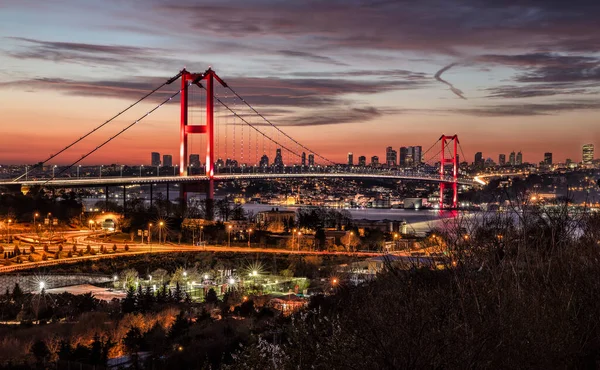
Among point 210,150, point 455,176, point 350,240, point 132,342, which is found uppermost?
point 210,150

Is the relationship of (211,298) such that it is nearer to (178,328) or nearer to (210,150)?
(178,328)

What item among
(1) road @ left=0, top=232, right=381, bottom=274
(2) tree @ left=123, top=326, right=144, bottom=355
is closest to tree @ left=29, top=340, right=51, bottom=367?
(2) tree @ left=123, top=326, right=144, bottom=355

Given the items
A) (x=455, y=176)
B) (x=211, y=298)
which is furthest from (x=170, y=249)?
(x=455, y=176)

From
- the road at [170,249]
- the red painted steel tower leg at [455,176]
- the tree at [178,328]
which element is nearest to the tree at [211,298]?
the tree at [178,328]

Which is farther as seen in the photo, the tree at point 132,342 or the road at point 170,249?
the road at point 170,249

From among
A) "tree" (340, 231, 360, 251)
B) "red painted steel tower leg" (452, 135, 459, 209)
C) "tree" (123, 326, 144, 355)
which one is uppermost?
"red painted steel tower leg" (452, 135, 459, 209)

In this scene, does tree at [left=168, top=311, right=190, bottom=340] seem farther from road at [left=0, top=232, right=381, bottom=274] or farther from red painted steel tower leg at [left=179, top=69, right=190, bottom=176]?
red painted steel tower leg at [left=179, top=69, right=190, bottom=176]

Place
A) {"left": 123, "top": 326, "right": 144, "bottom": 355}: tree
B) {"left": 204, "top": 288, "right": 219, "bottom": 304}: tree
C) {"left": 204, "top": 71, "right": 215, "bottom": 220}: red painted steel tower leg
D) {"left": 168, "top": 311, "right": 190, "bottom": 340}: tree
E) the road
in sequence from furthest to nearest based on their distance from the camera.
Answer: {"left": 204, "top": 71, "right": 215, "bottom": 220}: red painted steel tower leg < the road < {"left": 204, "top": 288, "right": 219, "bottom": 304}: tree < {"left": 168, "top": 311, "right": 190, "bottom": 340}: tree < {"left": 123, "top": 326, "right": 144, "bottom": 355}: tree

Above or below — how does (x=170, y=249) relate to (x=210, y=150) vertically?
below

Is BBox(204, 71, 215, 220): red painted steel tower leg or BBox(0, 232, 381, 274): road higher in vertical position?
BBox(204, 71, 215, 220): red painted steel tower leg

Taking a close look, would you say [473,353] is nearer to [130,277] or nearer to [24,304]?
[24,304]

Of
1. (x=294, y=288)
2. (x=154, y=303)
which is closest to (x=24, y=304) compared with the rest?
(x=154, y=303)

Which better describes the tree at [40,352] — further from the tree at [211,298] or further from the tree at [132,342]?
the tree at [211,298]
